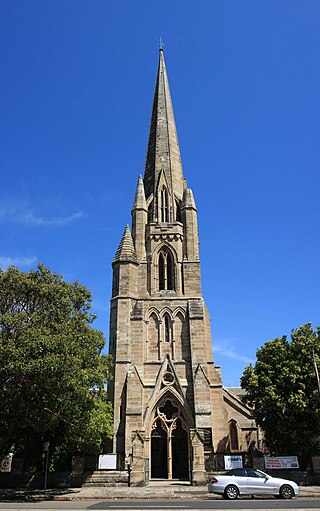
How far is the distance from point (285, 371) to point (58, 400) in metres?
14.7

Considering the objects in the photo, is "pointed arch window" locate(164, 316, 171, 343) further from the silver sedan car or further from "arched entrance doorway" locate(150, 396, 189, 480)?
the silver sedan car

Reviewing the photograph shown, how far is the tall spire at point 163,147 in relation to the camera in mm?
40781

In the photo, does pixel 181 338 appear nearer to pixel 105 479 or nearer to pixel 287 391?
pixel 287 391

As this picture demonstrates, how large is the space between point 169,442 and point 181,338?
24.8ft

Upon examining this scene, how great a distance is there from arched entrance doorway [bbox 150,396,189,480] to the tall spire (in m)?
19.8

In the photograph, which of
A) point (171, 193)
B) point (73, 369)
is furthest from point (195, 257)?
point (73, 369)

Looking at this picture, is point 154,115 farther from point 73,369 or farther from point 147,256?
point 73,369

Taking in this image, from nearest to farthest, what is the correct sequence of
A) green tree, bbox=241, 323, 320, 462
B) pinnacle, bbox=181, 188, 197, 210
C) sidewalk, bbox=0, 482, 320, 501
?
1. sidewalk, bbox=0, 482, 320, 501
2. green tree, bbox=241, 323, 320, 462
3. pinnacle, bbox=181, 188, 197, 210

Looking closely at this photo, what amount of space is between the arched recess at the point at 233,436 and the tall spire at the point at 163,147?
68.2 feet

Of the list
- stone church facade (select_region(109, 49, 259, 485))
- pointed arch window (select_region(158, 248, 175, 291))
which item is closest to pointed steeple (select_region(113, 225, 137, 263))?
stone church facade (select_region(109, 49, 259, 485))

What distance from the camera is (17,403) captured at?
18.5 meters

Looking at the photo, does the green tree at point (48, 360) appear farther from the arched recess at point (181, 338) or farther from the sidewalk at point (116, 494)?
the arched recess at point (181, 338)

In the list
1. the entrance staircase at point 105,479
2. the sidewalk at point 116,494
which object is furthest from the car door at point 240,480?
the entrance staircase at point 105,479

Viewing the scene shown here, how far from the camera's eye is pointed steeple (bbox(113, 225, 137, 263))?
113 feet
